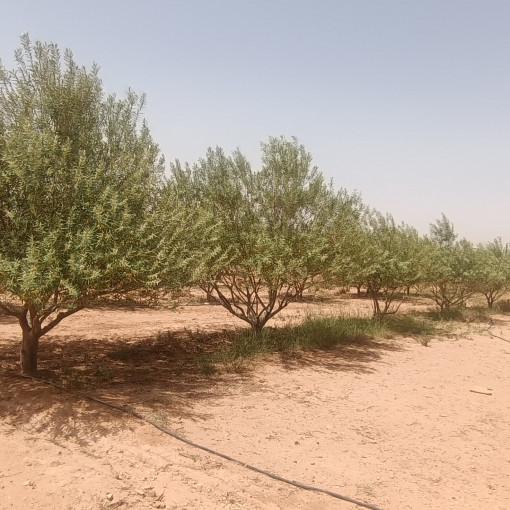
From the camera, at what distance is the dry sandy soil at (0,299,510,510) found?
5.44 metres

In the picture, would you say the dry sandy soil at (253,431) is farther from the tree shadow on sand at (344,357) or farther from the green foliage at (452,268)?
the green foliage at (452,268)

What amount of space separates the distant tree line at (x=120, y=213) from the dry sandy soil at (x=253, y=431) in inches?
79.4

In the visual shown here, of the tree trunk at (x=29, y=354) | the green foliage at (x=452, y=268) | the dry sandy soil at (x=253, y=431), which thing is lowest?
the dry sandy soil at (x=253, y=431)

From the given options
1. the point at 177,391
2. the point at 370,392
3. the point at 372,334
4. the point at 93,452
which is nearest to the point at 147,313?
the point at 372,334

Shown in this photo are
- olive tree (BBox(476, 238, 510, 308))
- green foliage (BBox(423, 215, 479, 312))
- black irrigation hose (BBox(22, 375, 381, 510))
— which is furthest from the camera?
olive tree (BBox(476, 238, 510, 308))

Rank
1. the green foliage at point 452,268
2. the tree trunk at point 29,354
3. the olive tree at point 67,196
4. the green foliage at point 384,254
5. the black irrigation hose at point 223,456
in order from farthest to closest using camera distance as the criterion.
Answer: the green foliage at point 452,268 < the green foliage at point 384,254 < the tree trunk at point 29,354 < the olive tree at point 67,196 < the black irrigation hose at point 223,456

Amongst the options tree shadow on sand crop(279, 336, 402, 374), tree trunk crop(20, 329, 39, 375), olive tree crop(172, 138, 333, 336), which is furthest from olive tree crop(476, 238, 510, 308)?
tree trunk crop(20, 329, 39, 375)

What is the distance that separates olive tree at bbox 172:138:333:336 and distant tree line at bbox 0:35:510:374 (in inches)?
1.5

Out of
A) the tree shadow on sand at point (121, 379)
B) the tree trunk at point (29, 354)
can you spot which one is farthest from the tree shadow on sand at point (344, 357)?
the tree trunk at point (29, 354)

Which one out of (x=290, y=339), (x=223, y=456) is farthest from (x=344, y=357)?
(x=223, y=456)

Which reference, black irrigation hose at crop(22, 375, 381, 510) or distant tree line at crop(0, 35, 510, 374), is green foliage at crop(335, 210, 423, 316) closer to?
distant tree line at crop(0, 35, 510, 374)

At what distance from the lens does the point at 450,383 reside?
11.1 meters

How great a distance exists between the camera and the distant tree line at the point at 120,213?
7199mm

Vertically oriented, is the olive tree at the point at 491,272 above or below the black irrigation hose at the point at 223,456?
above
